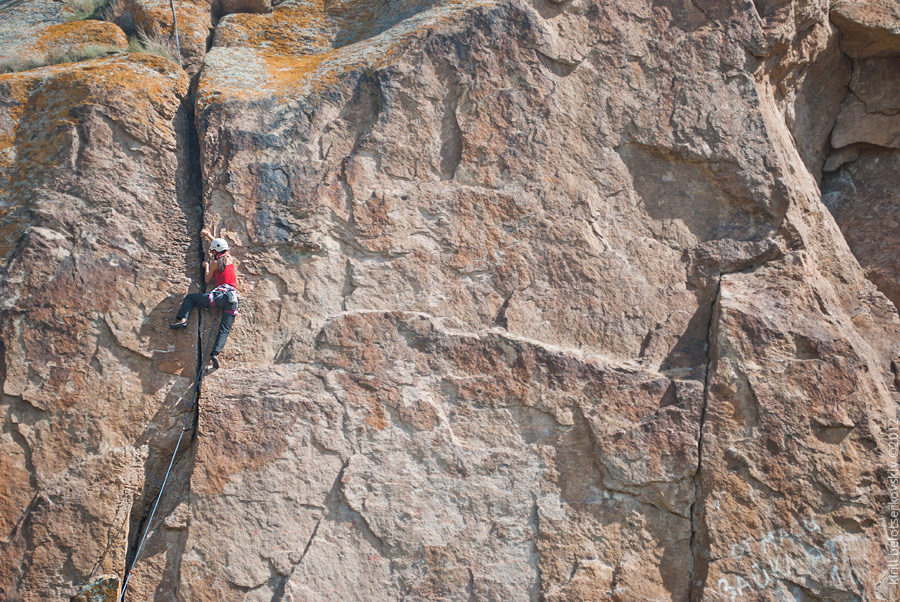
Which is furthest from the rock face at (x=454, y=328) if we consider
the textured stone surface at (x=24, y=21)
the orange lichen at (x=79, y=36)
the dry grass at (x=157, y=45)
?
the textured stone surface at (x=24, y=21)

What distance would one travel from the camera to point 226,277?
16.2ft

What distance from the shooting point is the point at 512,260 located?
5.23 meters

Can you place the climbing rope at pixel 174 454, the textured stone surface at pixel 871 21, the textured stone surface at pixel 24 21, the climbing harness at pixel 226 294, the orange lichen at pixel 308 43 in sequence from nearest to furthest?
1. the climbing rope at pixel 174 454
2. the climbing harness at pixel 226 294
3. the orange lichen at pixel 308 43
4. the textured stone surface at pixel 24 21
5. the textured stone surface at pixel 871 21

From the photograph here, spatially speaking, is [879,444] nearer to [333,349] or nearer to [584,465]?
[584,465]

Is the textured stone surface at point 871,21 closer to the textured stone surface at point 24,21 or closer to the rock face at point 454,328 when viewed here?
the rock face at point 454,328

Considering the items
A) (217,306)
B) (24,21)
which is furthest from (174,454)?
(24,21)

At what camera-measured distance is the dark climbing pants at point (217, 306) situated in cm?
490

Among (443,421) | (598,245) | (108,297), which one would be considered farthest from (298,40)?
(443,421)

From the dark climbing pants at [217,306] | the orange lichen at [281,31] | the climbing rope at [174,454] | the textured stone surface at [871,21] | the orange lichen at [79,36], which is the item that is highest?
the textured stone surface at [871,21]

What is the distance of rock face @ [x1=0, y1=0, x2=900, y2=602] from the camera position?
4.70 meters

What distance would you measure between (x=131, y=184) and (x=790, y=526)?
5486mm

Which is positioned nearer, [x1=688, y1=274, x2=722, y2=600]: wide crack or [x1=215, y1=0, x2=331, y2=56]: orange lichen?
[x1=688, y1=274, x2=722, y2=600]: wide crack

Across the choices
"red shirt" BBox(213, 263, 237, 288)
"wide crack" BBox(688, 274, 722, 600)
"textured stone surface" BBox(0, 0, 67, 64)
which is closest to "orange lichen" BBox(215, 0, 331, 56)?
"textured stone surface" BBox(0, 0, 67, 64)

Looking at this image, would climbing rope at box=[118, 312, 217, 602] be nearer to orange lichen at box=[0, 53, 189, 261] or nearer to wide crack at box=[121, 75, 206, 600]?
wide crack at box=[121, 75, 206, 600]
